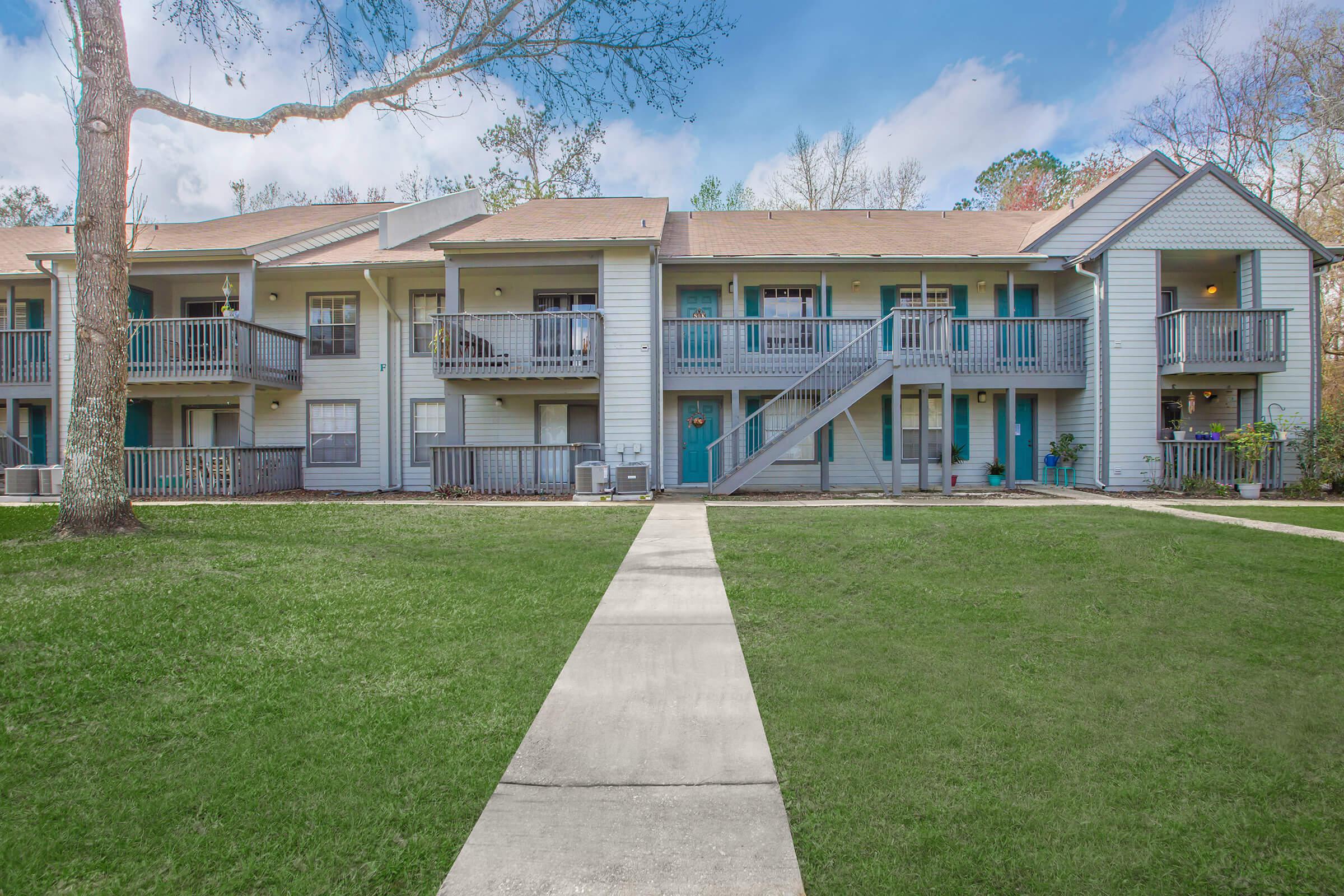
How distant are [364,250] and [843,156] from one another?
19975mm

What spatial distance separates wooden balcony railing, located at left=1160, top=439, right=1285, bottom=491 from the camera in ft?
44.1

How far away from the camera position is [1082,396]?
14.8 meters

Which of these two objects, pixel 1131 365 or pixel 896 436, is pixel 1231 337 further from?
pixel 896 436

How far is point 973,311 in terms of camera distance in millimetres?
15742

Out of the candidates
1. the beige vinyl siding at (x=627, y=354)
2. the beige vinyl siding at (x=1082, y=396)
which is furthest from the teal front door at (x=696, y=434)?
the beige vinyl siding at (x=1082, y=396)

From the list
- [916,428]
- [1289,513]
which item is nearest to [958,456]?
[916,428]

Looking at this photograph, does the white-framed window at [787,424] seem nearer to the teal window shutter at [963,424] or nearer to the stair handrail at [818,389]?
the stair handrail at [818,389]

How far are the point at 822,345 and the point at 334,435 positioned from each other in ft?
38.3

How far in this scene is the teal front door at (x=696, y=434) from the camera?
15.6 meters

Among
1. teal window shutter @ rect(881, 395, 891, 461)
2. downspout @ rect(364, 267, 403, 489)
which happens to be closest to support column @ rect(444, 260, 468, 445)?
downspout @ rect(364, 267, 403, 489)

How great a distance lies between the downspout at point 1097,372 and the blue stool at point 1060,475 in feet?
2.57

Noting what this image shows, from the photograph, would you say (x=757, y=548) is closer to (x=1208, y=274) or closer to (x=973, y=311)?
(x=973, y=311)

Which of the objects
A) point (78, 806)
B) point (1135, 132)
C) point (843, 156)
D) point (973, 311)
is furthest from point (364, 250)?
point (1135, 132)

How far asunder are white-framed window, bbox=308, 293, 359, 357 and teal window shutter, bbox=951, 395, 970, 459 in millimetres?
14314
